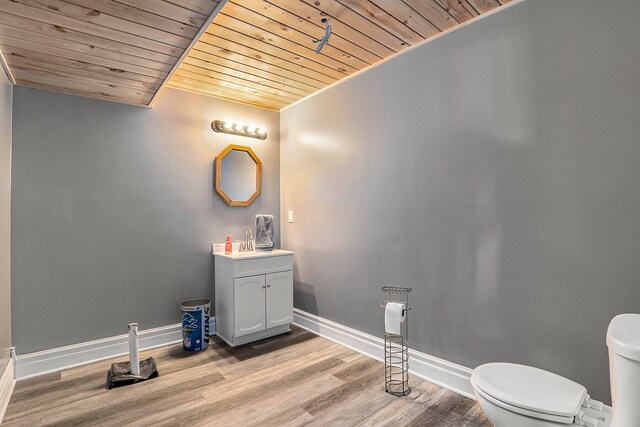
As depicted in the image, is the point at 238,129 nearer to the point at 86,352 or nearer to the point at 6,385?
the point at 86,352

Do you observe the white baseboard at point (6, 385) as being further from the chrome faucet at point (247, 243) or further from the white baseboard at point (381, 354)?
the white baseboard at point (381, 354)

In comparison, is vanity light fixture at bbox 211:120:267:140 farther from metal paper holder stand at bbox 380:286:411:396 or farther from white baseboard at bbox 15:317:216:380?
metal paper holder stand at bbox 380:286:411:396

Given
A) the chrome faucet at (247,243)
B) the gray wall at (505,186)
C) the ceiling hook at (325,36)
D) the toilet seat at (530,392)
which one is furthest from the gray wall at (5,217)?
the toilet seat at (530,392)

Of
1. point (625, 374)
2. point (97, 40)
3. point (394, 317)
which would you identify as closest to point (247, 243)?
point (394, 317)

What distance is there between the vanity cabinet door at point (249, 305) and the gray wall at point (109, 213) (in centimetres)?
52

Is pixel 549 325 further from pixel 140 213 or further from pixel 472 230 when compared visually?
pixel 140 213

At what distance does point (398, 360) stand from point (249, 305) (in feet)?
4.26

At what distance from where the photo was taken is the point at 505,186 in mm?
1931

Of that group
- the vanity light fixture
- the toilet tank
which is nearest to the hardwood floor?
the toilet tank

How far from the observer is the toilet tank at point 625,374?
1093 mm

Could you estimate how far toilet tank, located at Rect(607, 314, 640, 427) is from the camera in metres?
1.09

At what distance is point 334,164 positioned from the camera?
3035 mm

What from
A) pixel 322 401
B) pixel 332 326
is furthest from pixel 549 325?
pixel 332 326

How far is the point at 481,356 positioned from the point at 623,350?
1.02 metres
